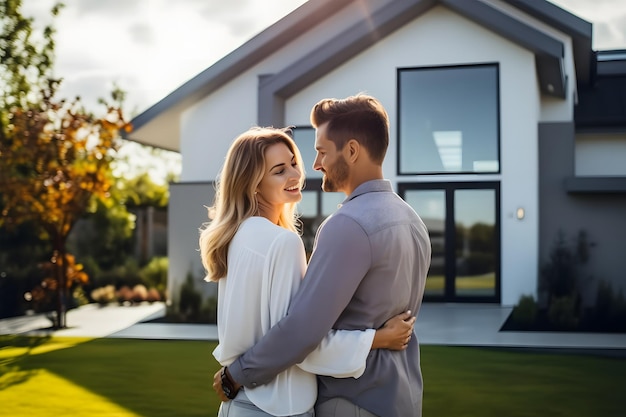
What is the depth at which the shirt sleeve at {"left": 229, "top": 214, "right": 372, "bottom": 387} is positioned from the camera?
262cm

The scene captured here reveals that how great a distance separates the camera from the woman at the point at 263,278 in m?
2.72

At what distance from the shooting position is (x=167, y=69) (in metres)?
29.6

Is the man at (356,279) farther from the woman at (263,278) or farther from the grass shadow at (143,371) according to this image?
the grass shadow at (143,371)

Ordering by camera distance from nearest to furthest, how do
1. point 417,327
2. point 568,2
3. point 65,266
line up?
point 417,327 → point 65,266 → point 568,2

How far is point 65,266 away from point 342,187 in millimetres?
11280

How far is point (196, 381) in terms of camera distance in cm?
827

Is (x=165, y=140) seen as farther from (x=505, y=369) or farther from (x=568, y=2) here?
(x=505, y=369)

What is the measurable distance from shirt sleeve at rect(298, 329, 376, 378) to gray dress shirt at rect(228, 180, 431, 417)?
0.05m

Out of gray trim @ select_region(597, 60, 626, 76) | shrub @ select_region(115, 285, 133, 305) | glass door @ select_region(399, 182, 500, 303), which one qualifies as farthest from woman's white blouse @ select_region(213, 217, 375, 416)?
gray trim @ select_region(597, 60, 626, 76)

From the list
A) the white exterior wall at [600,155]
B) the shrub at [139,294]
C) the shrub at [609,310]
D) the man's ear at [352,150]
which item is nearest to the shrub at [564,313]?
the shrub at [609,310]

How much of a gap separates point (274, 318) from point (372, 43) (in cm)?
1339

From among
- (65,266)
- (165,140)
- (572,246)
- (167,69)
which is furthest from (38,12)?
(572,246)

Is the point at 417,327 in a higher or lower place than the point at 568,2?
lower

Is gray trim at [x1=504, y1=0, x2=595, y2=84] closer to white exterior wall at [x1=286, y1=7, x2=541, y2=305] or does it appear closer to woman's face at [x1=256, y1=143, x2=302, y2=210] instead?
white exterior wall at [x1=286, y1=7, x2=541, y2=305]
